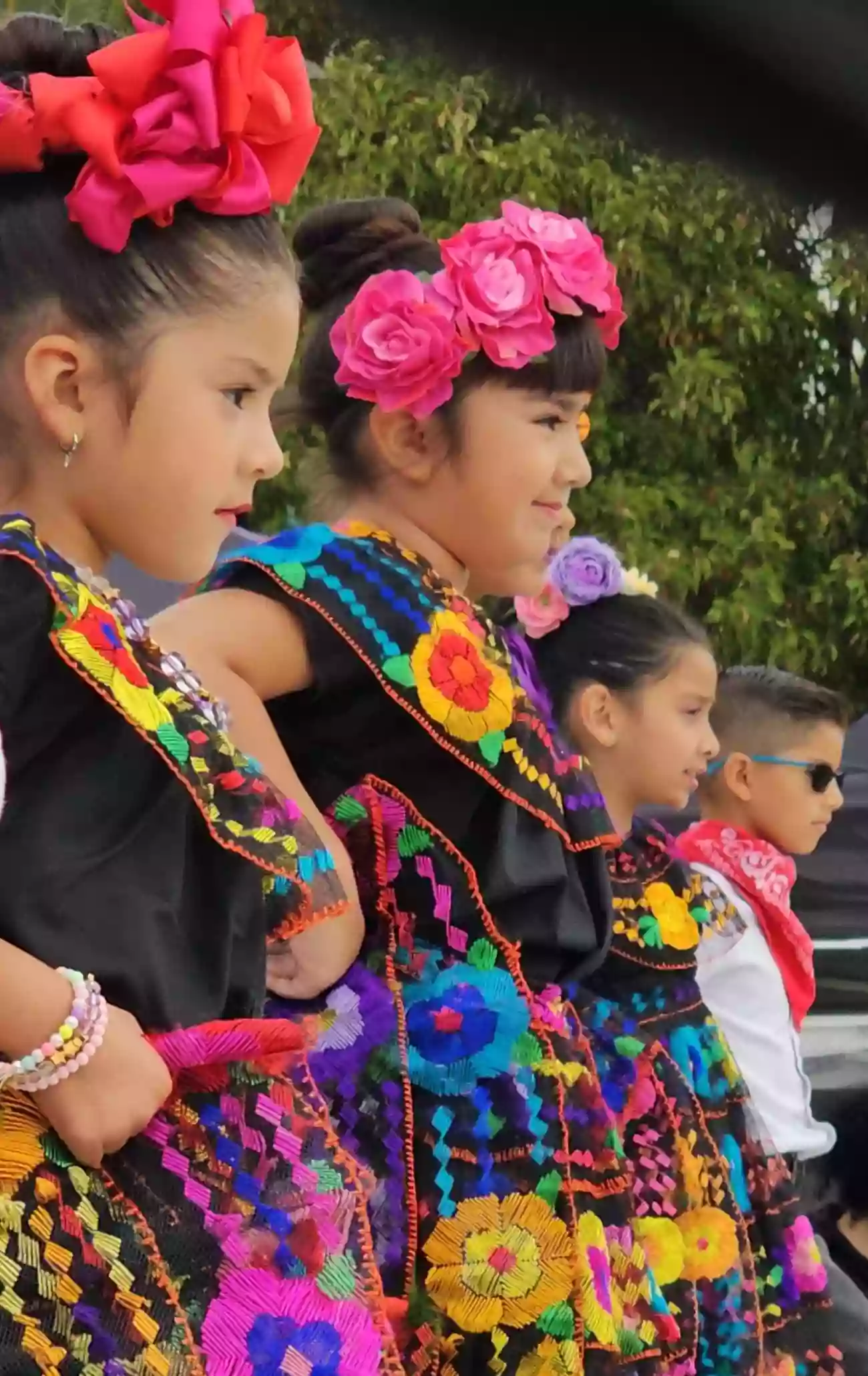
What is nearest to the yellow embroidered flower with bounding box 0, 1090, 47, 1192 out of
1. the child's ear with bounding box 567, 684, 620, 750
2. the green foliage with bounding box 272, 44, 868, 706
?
the child's ear with bounding box 567, 684, 620, 750

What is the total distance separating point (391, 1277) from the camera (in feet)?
3.14

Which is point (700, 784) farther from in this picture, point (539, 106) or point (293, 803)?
point (539, 106)

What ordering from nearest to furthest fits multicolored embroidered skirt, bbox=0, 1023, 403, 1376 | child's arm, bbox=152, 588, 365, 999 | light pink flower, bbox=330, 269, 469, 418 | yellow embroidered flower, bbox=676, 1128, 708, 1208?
multicolored embroidered skirt, bbox=0, 1023, 403, 1376 → child's arm, bbox=152, 588, 365, 999 → light pink flower, bbox=330, 269, 469, 418 → yellow embroidered flower, bbox=676, 1128, 708, 1208

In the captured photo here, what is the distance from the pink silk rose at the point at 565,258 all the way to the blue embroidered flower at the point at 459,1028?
53cm

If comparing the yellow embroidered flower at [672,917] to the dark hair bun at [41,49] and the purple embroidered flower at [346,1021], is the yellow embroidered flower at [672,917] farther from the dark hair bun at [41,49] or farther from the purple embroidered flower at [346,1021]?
the dark hair bun at [41,49]

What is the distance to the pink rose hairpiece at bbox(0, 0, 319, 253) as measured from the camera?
706mm

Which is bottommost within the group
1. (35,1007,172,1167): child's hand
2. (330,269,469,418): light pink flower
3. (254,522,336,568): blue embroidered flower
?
(254,522,336,568): blue embroidered flower

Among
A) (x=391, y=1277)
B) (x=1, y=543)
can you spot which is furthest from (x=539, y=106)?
(x=391, y=1277)

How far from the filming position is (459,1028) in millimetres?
997

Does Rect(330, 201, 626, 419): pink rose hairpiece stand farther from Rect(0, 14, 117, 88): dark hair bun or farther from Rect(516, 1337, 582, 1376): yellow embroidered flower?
Rect(516, 1337, 582, 1376): yellow embroidered flower

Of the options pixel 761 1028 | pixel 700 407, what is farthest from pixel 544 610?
pixel 700 407

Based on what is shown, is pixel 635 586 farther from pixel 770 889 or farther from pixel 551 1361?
pixel 551 1361

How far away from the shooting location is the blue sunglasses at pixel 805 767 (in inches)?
75.0

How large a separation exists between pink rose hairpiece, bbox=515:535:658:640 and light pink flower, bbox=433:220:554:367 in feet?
1.25
